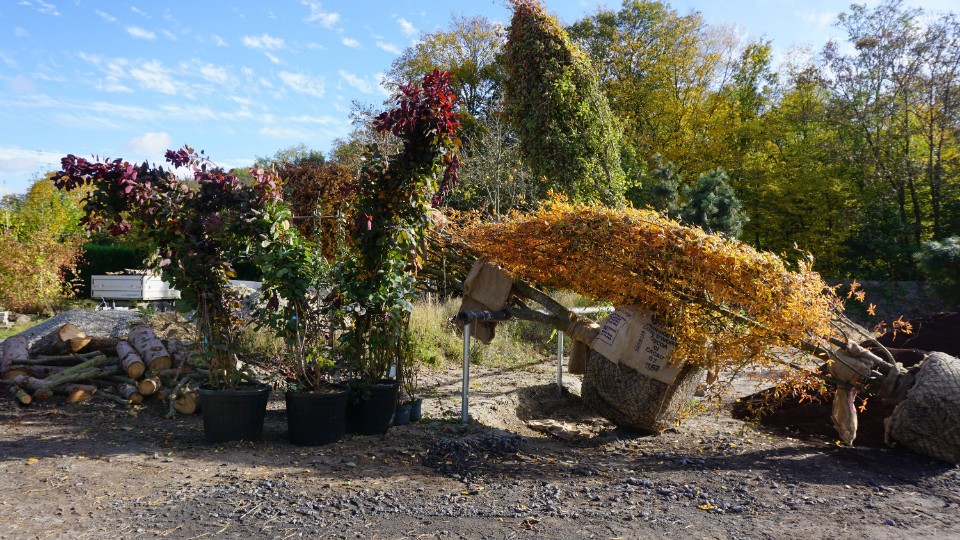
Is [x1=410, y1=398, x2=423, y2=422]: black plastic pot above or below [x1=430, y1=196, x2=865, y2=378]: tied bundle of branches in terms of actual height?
below

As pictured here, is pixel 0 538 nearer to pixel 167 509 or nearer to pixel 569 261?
pixel 167 509

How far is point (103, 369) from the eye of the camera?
6285 millimetres

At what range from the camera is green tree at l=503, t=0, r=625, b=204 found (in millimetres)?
10312

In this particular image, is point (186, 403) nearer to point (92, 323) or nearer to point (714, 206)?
point (92, 323)

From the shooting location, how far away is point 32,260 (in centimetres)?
1230

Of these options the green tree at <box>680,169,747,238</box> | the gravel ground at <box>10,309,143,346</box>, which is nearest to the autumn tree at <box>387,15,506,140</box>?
the green tree at <box>680,169,747,238</box>

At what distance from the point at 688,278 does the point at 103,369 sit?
17.5ft

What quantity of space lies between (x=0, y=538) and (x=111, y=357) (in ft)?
13.0

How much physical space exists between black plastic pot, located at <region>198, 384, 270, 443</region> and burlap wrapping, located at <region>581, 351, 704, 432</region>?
2.56m

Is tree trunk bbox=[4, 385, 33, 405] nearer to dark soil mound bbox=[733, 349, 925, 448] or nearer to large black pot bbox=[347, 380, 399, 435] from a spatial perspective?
large black pot bbox=[347, 380, 399, 435]

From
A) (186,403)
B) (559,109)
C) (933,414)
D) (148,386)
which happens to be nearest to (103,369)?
(148,386)

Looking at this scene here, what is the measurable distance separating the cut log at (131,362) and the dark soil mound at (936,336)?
7269 millimetres

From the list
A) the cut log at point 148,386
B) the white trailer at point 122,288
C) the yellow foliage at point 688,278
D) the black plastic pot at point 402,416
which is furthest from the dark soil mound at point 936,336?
the white trailer at point 122,288

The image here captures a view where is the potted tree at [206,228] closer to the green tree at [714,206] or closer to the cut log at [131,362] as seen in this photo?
the cut log at [131,362]
